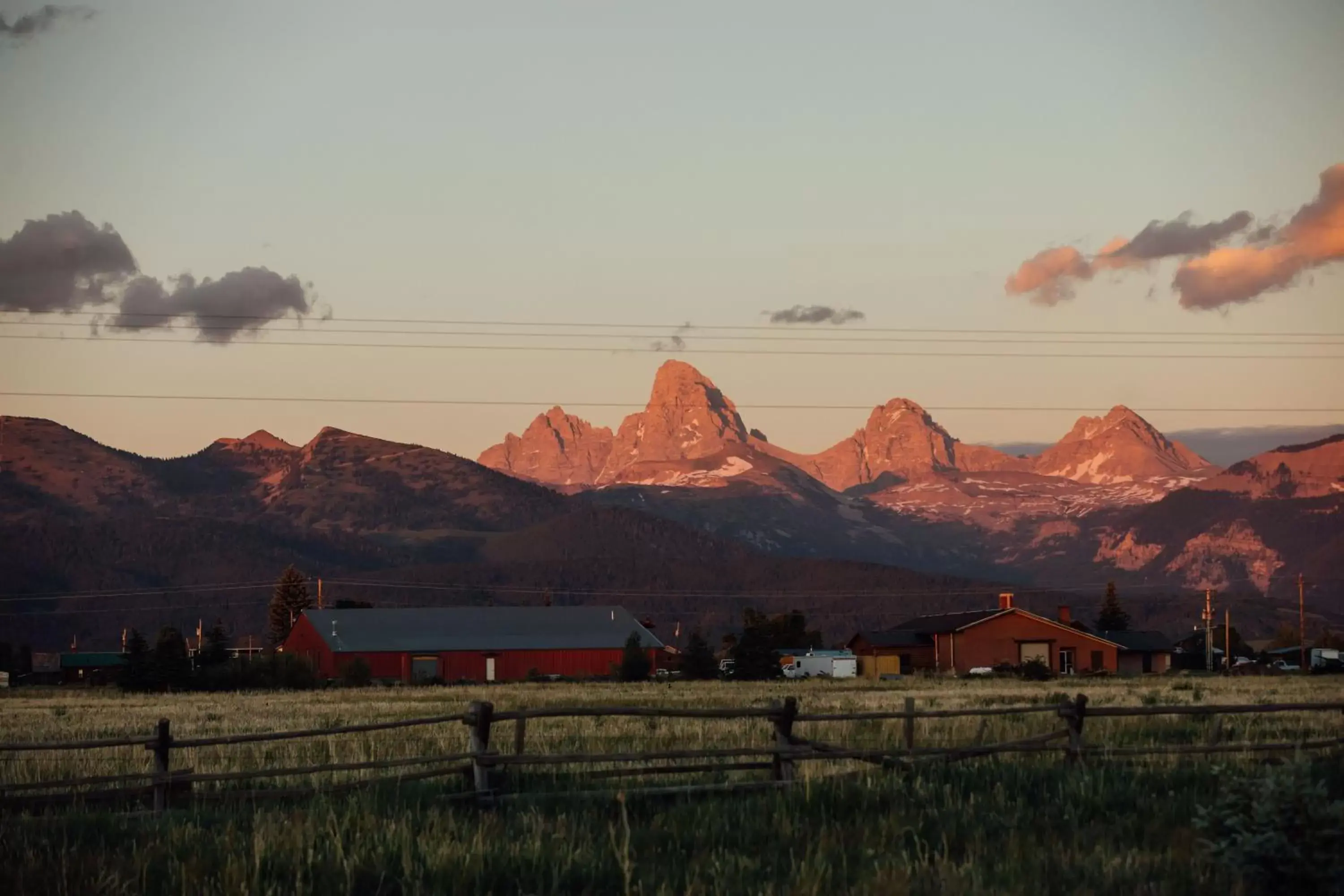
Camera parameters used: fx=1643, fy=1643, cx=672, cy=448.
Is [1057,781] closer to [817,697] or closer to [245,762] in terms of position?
[245,762]

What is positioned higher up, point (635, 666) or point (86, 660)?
point (635, 666)

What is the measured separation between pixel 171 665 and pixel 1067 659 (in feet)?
197

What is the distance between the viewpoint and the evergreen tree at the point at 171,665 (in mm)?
84812

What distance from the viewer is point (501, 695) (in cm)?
6253

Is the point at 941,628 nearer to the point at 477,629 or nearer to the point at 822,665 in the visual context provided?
the point at 822,665

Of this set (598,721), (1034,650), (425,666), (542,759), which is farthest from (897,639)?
(542,759)

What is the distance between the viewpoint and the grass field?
50.2ft

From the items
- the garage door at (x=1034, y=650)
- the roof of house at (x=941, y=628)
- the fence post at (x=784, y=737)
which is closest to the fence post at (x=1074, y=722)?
the fence post at (x=784, y=737)

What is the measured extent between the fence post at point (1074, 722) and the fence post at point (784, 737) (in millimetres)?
4356

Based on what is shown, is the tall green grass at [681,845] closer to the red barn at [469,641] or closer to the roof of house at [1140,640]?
the red barn at [469,641]

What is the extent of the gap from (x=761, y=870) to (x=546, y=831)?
286cm

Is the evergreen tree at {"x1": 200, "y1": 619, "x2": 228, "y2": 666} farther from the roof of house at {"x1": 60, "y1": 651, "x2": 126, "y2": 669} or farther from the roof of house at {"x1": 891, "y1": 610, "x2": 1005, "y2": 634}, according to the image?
the roof of house at {"x1": 60, "y1": 651, "x2": 126, "y2": 669}

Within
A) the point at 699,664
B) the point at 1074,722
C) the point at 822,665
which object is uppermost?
the point at 1074,722

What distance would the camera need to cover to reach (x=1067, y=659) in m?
113
